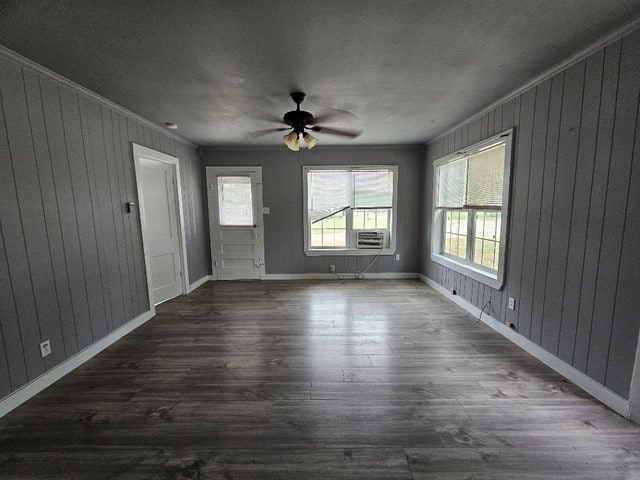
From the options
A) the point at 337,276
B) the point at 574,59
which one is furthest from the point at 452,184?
the point at 337,276

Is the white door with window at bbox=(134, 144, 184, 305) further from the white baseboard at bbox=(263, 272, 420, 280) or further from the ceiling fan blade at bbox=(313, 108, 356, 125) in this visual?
the ceiling fan blade at bbox=(313, 108, 356, 125)

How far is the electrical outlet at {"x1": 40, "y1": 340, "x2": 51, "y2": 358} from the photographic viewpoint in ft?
6.41

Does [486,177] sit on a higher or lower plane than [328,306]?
higher

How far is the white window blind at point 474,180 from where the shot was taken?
9.29 ft

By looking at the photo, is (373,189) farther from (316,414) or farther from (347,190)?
(316,414)

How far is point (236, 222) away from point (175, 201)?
3.78 ft

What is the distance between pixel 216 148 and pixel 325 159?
6.51 feet

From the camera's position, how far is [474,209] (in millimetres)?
3264

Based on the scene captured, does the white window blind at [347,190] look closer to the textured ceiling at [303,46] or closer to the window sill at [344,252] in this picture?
the window sill at [344,252]

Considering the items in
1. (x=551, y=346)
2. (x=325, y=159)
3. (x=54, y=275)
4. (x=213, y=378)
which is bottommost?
(x=213, y=378)

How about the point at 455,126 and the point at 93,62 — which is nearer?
the point at 93,62

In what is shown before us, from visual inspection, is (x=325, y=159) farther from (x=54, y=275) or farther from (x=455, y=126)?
(x=54, y=275)

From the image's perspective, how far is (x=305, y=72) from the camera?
6.77ft

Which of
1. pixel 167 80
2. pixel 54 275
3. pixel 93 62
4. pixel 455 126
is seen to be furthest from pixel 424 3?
pixel 54 275
